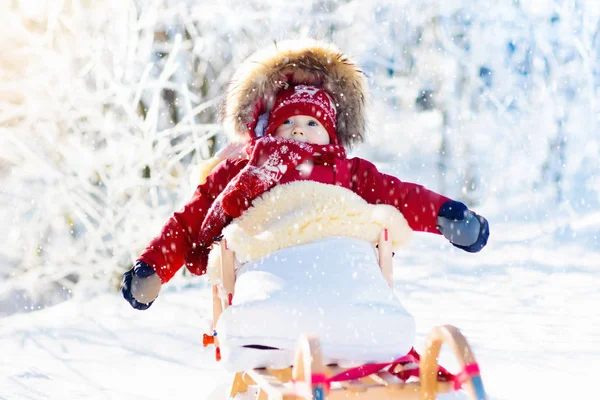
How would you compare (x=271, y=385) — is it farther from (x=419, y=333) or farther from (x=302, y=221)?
(x=419, y=333)

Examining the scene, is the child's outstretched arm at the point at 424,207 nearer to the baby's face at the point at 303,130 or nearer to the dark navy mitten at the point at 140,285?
the baby's face at the point at 303,130

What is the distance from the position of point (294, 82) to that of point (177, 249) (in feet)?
2.78

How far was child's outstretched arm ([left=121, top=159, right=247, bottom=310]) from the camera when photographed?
239 cm

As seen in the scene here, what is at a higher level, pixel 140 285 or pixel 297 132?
pixel 297 132

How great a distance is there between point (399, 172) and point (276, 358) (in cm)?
963

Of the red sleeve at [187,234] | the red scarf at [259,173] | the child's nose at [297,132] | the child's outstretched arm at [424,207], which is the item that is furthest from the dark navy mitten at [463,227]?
the red sleeve at [187,234]

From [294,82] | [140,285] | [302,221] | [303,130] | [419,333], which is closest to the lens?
[302,221]

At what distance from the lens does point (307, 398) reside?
5.70ft

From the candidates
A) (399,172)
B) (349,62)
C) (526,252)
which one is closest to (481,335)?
(349,62)

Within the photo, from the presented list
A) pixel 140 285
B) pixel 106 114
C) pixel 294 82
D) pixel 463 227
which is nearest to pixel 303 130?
pixel 294 82

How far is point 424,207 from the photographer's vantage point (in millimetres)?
2539

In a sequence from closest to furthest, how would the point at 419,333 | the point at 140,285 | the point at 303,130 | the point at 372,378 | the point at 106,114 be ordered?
the point at 372,378
the point at 140,285
the point at 303,130
the point at 419,333
the point at 106,114

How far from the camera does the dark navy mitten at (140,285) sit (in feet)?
7.80

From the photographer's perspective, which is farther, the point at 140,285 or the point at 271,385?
the point at 140,285
